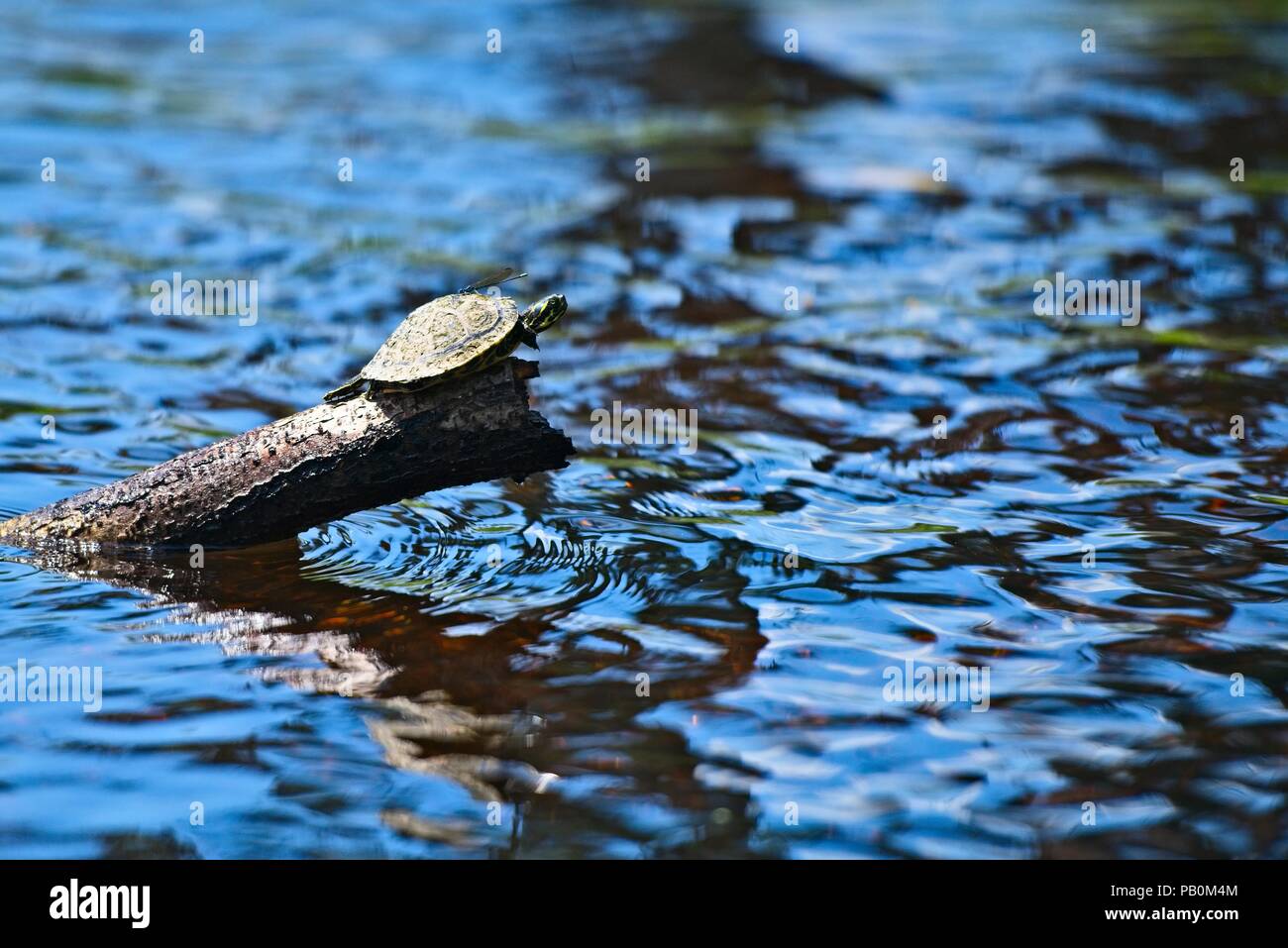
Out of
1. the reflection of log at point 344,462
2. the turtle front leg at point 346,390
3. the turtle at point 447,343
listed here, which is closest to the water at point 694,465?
the reflection of log at point 344,462

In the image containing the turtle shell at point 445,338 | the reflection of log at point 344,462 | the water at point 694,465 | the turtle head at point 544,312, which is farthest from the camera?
the turtle head at point 544,312

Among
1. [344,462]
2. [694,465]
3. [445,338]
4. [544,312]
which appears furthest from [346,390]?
[694,465]

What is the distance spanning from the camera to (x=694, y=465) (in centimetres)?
606

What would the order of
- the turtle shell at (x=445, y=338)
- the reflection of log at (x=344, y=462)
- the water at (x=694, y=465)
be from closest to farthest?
the water at (x=694, y=465) → the turtle shell at (x=445, y=338) → the reflection of log at (x=344, y=462)

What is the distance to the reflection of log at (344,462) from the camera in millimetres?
4348

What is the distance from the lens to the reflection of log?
171 inches

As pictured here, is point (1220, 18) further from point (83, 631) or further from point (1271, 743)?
point (83, 631)

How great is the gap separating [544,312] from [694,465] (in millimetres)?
1682

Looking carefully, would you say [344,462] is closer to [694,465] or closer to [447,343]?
[447,343]

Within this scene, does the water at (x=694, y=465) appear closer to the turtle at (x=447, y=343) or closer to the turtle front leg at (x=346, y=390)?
the turtle front leg at (x=346, y=390)

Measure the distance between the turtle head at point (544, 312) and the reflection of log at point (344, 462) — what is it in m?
0.18

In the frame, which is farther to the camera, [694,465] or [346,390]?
[694,465]

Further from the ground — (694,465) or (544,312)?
(544,312)
